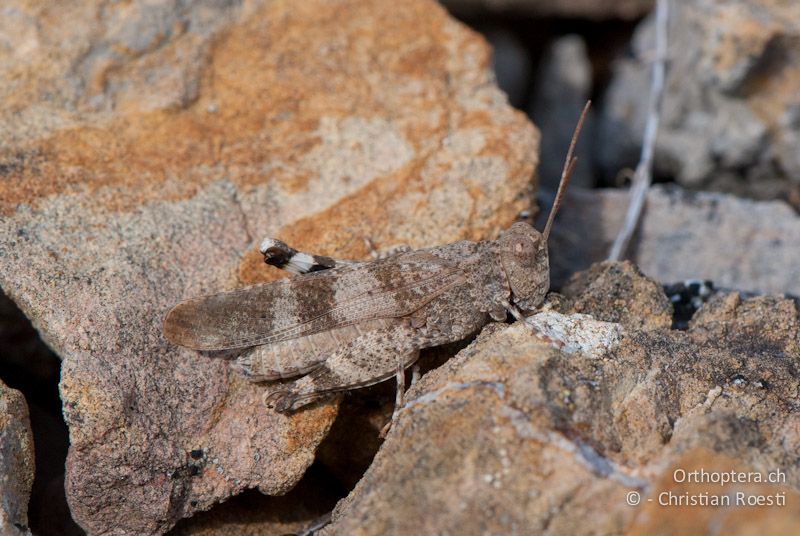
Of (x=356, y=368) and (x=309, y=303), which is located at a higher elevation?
(x=309, y=303)

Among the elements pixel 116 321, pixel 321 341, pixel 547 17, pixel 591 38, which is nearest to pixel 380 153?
pixel 321 341

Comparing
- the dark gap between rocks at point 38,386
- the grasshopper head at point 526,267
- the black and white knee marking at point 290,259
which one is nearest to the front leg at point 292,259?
the black and white knee marking at point 290,259

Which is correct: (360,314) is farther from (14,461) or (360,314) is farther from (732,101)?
(732,101)

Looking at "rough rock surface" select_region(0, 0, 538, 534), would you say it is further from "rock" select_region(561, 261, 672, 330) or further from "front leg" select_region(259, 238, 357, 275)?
"rock" select_region(561, 261, 672, 330)

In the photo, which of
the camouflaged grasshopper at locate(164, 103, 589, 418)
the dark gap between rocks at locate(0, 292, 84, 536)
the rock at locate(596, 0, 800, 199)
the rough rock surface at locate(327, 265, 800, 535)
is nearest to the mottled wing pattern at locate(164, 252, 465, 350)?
the camouflaged grasshopper at locate(164, 103, 589, 418)

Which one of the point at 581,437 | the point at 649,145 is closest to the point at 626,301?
the point at 581,437

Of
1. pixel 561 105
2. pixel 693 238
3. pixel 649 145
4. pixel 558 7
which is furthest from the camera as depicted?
pixel 558 7
